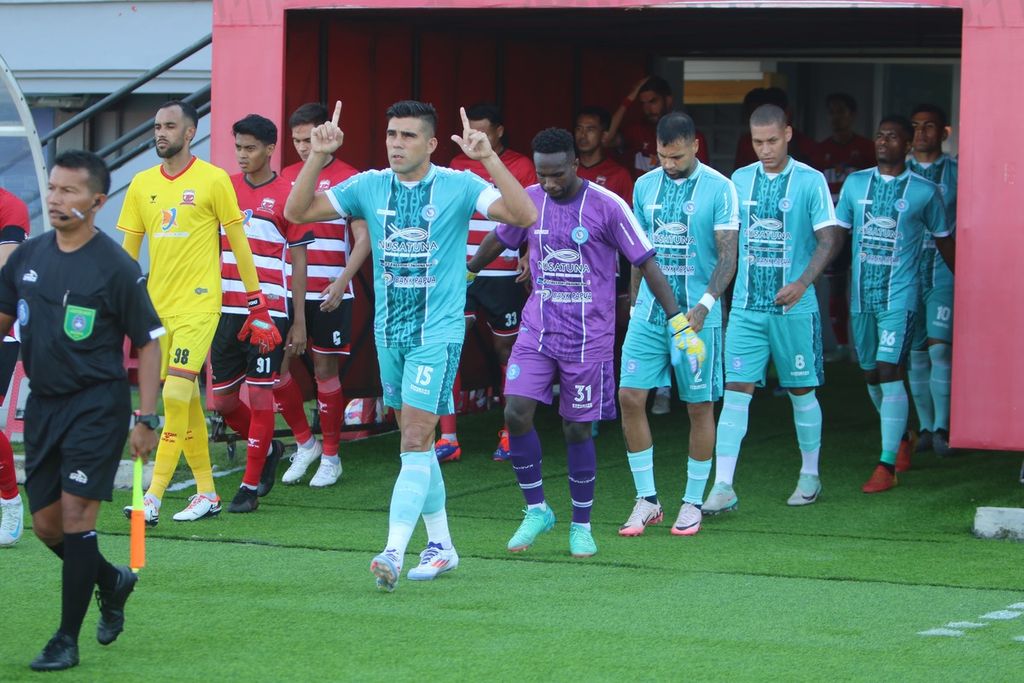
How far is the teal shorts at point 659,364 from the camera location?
8188 millimetres

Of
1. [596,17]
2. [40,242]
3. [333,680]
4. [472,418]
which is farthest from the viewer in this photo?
[472,418]

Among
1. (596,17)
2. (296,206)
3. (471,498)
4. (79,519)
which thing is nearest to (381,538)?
(471,498)

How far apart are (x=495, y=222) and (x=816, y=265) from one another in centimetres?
261

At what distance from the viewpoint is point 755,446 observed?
10969 mm

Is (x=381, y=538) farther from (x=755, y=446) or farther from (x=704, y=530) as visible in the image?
(x=755, y=446)

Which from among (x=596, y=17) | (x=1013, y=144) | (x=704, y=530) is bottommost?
(x=704, y=530)

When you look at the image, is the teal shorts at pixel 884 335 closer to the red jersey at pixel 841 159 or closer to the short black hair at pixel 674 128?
the short black hair at pixel 674 128

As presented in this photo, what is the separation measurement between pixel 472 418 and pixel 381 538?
13.9 feet

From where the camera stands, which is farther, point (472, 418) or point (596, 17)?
point (472, 418)

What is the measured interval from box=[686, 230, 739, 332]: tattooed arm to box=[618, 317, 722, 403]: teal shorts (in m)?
0.18

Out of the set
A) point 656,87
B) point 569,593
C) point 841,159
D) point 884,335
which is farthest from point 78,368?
point 841,159

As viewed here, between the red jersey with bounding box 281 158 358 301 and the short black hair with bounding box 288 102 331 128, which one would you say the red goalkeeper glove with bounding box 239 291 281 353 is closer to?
the red jersey with bounding box 281 158 358 301

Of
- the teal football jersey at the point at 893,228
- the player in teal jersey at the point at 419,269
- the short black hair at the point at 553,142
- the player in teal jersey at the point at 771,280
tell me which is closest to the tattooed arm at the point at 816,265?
the player in teal jersey at the point at 771,280

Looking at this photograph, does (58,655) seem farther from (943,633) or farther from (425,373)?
(943,633)
